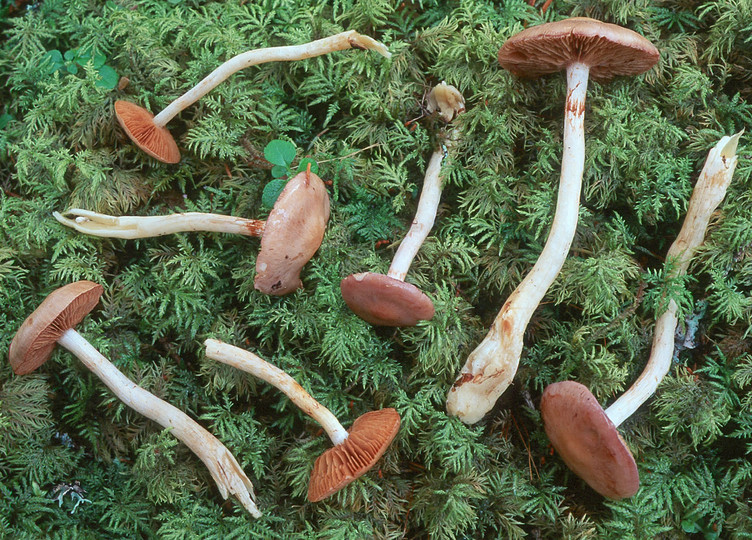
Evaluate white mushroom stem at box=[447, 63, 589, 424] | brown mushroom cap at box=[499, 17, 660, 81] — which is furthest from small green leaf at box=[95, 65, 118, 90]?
Result: white mushroom stem at box=[447, 63, 589, 424]

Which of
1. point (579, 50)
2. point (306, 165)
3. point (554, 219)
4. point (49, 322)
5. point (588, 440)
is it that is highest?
point (579, 50)

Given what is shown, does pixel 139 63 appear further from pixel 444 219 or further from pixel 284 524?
pixel 284 524

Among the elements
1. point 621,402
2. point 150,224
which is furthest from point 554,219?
point 150,224

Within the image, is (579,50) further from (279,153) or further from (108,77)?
(108,77)

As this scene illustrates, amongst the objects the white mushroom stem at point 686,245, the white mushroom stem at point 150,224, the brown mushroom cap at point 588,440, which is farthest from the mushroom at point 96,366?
the white mushroom stem at point 686,245

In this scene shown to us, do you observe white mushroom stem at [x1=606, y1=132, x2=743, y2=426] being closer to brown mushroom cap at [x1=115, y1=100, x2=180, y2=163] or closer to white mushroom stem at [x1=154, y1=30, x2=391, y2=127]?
white mushroom stem at [x1=154, y1=30, x2=391, y2=127]

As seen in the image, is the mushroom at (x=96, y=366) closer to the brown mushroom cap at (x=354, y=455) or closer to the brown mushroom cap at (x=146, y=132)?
the brown mushroom cap at (x=354, y=455)

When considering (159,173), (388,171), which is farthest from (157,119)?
(388,171)
